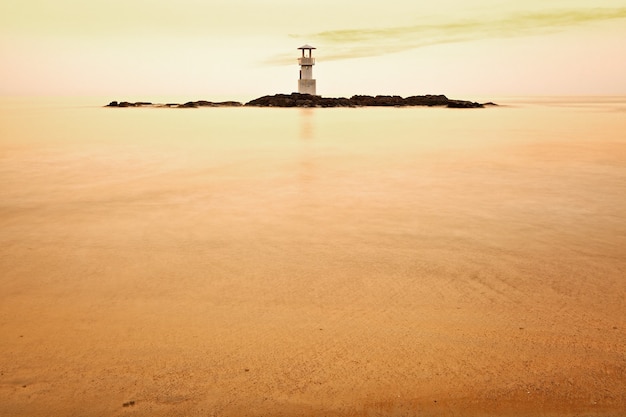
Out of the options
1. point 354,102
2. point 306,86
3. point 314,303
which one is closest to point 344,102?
point 354,102

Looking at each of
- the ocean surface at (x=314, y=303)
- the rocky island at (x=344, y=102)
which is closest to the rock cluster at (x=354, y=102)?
the rocky island at (x=344, y=102)

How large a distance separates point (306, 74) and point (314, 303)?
47.7 m

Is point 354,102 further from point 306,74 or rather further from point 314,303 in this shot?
point 314,303

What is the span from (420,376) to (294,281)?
132cm

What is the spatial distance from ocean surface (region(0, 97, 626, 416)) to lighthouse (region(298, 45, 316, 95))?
4264cm

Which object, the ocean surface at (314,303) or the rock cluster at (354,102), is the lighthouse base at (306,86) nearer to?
the rock cluster at (354,102)

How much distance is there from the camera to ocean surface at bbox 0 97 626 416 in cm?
201

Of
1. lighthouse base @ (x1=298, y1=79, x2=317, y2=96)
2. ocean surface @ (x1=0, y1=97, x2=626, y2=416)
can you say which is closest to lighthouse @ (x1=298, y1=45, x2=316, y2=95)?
lighthouse base @ (x1=298, y1=79, x2=317, y2=96)

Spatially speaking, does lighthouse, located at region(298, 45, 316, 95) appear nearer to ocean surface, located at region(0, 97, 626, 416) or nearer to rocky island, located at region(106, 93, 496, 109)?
rocky island, located at region(106, 93, 496, 109)

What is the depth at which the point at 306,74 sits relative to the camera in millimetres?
48406

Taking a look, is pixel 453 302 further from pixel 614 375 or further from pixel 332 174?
pixel 332 174

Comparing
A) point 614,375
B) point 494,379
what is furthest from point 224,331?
point 614,375

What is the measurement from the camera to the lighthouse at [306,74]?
4694 centimetres

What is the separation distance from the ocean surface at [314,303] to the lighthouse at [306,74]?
42638mm
